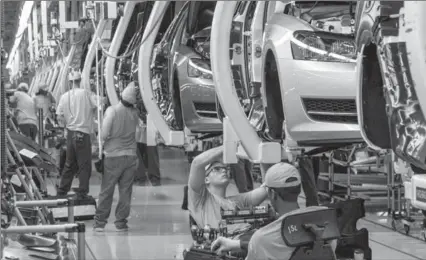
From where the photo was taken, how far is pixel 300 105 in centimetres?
729

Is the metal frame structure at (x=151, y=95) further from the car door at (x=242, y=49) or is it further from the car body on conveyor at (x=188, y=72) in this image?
the car door at (x=242, y=49)

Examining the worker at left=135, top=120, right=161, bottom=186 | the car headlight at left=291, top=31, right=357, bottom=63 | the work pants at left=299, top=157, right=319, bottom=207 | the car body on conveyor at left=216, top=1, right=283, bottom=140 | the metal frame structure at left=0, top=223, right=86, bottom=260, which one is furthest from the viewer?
the worker at left=135, top=120, right=161, bottom=186

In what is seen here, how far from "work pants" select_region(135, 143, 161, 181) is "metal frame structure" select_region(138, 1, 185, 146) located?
12.9 feet

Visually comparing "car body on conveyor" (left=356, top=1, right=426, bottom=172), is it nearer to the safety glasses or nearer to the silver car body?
the safety glasses

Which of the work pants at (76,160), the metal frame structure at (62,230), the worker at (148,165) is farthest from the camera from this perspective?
the worker at (148,165)

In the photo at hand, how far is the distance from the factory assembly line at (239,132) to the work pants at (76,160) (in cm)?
2

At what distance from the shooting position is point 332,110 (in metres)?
7.12

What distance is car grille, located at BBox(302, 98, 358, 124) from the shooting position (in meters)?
7.02

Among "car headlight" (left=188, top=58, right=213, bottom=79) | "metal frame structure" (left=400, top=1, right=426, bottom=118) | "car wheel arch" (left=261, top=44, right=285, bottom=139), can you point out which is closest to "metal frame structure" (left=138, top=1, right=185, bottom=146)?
"car headlight" (left=188, top=58, right=213, bottom=79)

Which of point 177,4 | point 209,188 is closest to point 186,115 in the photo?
point 177,4

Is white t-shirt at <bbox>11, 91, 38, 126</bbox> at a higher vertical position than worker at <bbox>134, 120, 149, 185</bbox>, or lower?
higher

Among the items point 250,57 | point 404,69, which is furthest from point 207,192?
point 404,69

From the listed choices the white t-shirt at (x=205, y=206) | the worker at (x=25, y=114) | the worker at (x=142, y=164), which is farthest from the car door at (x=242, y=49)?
the worker at (x=25, y=114)

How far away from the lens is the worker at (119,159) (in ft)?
35.7
